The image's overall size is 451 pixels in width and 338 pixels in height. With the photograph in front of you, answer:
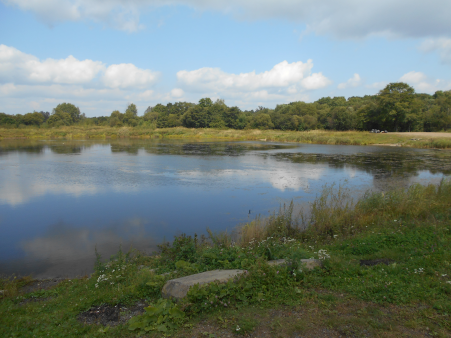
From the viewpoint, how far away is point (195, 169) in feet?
69.8

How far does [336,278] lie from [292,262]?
71cm

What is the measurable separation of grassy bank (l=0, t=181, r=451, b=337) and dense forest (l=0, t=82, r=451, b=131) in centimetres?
5600

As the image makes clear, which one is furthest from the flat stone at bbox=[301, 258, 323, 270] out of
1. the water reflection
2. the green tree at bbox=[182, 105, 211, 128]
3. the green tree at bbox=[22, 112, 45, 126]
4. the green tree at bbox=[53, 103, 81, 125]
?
the green tree at bbox=[53, 103, 81, 125]

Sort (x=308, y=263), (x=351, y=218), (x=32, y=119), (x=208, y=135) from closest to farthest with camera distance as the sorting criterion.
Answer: (x=308, y=263) → (x=351, y=218) → (x=208, y=135) → (x=32, y=119)

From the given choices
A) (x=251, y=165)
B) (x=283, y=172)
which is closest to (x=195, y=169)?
(x=251, y=165)

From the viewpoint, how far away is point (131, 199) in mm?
13445

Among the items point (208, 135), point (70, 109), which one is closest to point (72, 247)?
point (208, 135)

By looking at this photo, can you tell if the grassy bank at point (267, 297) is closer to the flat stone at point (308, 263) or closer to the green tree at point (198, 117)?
the flat stone at point (308, 263)

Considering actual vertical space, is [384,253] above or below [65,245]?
above

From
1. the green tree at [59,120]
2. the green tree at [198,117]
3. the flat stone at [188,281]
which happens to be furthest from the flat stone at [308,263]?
the green tree at [59,120]

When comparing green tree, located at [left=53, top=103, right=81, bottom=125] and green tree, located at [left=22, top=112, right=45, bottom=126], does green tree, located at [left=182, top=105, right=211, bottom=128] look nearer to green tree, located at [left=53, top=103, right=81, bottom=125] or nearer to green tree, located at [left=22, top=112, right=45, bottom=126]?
green tree, located at [left=22, top=112, right=45, bottom=126]

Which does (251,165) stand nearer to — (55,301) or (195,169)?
(195,169)

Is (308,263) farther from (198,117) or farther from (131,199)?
(198,117)

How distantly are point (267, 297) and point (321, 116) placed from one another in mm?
77827
